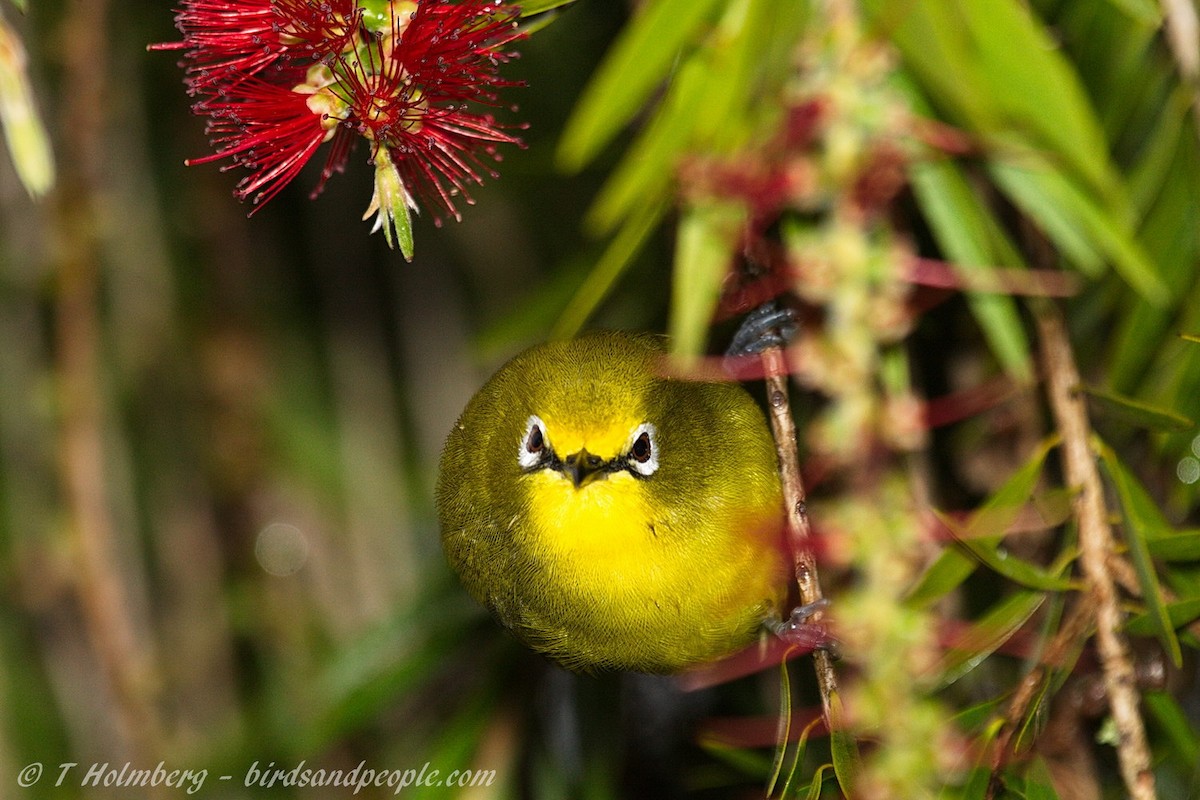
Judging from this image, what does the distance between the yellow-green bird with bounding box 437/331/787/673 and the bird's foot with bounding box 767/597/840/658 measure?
71 millimetres

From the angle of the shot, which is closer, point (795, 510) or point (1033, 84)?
point (1033, 84)

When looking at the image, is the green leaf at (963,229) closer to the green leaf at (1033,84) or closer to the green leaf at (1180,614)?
the green leaf at (1033,84)

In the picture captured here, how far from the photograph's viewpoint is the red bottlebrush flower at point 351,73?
165 cm

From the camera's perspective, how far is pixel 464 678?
3.86 m

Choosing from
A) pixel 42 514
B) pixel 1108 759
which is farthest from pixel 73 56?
pixel 1108 759

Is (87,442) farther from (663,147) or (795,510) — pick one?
(663,147)

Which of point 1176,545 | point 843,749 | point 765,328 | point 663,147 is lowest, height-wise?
point 843,749

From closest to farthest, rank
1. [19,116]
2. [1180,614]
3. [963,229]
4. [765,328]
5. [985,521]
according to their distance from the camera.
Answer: [19,116] < [963,229] < [1180,614] < [985,521] < [765,328]

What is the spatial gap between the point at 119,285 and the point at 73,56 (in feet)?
4.41

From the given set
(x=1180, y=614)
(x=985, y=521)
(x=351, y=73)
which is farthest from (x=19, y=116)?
(x=1180, y=614)

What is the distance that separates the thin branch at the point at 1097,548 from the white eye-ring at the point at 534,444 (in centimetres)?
89

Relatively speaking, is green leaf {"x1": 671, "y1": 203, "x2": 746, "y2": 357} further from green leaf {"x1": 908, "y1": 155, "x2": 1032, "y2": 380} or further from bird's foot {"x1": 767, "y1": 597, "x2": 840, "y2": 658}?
bird's foot {"x1": 767, "y1": 597, "x2": 840, "y2": 658}

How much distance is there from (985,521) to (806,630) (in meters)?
0.54

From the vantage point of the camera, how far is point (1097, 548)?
1905 millimetres
